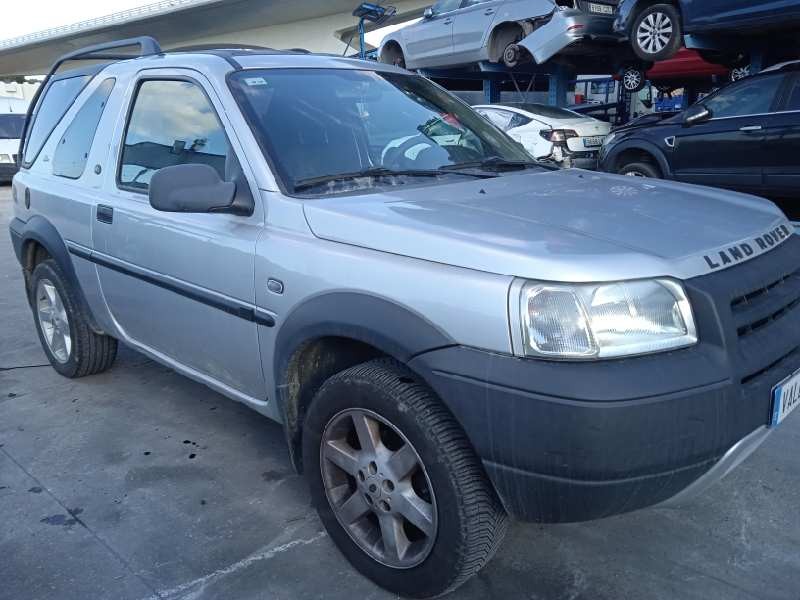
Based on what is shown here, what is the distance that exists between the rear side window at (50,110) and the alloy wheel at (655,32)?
26.6 ft

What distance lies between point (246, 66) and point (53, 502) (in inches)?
80.0

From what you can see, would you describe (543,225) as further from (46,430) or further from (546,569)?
(46,430)

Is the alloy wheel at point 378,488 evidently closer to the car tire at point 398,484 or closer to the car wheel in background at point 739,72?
the car tire at point 398,484

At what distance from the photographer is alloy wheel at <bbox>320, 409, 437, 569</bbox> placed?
2314 mm

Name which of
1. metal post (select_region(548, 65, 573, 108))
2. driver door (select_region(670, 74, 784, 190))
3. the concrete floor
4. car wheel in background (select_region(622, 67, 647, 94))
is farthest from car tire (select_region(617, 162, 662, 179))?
car wheel in background (select_region(622, 67, 647, 94))

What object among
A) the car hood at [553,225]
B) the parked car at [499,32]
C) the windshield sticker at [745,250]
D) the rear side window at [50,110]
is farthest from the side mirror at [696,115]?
the rear side window at [50,110]

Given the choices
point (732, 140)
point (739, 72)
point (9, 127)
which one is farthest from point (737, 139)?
point (9, 127)

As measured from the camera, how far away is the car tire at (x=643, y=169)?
29.0 feet

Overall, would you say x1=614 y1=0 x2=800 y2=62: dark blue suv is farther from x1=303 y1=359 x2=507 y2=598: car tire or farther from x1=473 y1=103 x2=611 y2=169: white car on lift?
x1=303 y1=359 x2=507 y2=598: car tire

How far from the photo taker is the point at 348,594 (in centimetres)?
251

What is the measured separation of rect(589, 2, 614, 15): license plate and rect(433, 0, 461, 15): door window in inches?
116

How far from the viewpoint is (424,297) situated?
215 cm

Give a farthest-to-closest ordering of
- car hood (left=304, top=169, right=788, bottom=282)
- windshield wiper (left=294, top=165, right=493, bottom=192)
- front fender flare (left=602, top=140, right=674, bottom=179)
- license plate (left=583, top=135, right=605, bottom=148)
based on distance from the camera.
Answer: license plate (left=583, top=135, right=605, bottom=148)
front fender flare (left=602, top=140, right=674, bottom=179)
windshield wiper (left=294, top=165, right=493, bottom=192)
car hood (left=304, top=169, right=788, bottom=282)

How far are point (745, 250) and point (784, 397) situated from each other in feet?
1.55
